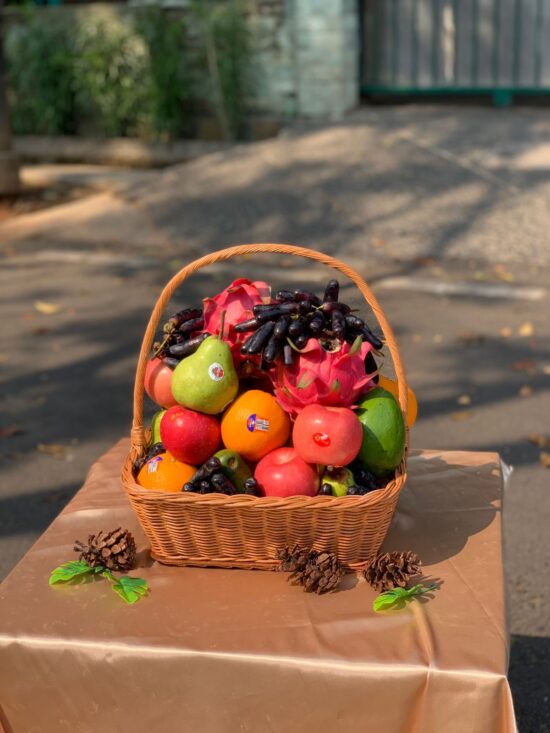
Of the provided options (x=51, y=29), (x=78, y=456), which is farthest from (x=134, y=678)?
(x=51, y=29)

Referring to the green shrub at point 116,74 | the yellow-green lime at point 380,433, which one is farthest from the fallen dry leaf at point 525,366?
the green shrub at point 116,74

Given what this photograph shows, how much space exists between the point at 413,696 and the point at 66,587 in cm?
74

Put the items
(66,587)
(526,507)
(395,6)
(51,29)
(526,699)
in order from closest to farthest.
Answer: (66,587) → (526,699) → (526,507) → (395,6) → (51,29)

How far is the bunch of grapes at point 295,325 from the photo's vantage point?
1.96 metres

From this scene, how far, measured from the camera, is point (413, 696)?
5.51 feet

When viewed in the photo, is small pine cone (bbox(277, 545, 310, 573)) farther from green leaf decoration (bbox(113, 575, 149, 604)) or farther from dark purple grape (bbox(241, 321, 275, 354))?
dark purple grape (bbox(241, 321, 275, 354))

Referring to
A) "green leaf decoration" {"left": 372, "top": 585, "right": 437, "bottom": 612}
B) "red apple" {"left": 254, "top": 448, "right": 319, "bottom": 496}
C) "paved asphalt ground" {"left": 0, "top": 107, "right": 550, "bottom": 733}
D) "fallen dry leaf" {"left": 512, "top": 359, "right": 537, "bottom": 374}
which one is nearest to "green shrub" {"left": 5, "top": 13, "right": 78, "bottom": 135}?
"paved asphalt ground" {"left": 0, "top": 107, "right": 550, "bottom": 733}

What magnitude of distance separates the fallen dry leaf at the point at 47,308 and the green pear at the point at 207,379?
4681 mm

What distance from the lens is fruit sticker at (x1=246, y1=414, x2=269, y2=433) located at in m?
1.96

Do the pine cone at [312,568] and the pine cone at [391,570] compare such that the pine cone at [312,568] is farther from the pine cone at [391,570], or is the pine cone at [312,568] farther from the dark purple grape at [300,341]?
the dark purple grape at [300,341]

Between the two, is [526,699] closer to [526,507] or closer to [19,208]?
[526,507]

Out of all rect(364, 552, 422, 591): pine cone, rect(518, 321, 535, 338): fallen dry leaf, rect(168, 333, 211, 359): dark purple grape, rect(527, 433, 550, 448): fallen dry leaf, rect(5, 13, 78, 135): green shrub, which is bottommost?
rect(518, 321, 535, 338): fallen dry leaf

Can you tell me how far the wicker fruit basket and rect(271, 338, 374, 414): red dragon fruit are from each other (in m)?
0.21

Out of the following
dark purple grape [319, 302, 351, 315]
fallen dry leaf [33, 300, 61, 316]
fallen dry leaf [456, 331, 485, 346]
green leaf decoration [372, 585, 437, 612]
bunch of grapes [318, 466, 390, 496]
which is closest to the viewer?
green leaf decoration [372, 585, 437, 612]
